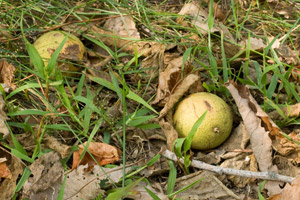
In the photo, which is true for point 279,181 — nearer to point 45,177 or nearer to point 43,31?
point 45,177

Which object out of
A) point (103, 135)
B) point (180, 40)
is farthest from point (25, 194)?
point (180, 40)

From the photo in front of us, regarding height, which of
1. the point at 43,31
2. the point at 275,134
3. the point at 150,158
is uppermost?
the point at 43,31

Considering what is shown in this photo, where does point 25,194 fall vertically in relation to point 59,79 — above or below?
below

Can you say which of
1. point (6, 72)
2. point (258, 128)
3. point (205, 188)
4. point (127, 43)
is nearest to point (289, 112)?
point (258, 128)

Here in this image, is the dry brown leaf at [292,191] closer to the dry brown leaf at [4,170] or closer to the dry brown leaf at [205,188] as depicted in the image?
the dry brown leaf at [205,188]

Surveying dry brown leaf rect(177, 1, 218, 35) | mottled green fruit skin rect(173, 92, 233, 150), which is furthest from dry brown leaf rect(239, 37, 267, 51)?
mottled green fruit skin rect(173, 92, 233, 150)

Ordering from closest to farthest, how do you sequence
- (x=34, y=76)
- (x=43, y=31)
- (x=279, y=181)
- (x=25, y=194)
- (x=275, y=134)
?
(x=25, y=194) < (x=279, y=181) < (x=275, y=134) < (x=34, y=76) < (x=43, y=31)

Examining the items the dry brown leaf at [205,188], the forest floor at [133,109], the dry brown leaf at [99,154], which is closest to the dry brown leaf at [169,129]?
the forest floor at [133,109]
